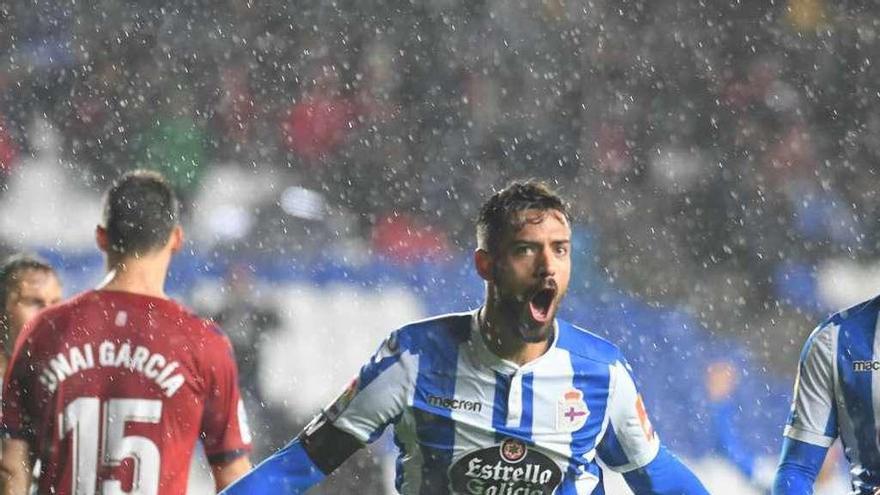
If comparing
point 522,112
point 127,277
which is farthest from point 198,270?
point 127,277

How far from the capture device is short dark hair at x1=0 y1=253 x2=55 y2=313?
199 inches

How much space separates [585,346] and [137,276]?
3.77ft

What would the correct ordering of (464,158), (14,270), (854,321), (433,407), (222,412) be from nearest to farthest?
(433,407), (222,412), (854,321), (14,270), (464,158)

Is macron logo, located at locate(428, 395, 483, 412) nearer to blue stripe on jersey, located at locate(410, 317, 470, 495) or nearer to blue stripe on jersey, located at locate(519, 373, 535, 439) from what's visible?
blue stripe on jersey, located at locate(410, 317, 470, 495)

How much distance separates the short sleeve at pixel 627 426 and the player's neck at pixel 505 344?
205 mm

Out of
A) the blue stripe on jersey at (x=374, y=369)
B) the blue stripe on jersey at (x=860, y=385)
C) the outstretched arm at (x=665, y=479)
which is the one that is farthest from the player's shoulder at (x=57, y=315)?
the blue stripe on jersey at (x=860, y=385)

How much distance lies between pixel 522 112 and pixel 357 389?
5.73m

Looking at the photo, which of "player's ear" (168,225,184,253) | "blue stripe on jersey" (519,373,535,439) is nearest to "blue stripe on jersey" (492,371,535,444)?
"blue stripe on jersey" (519,373,535,439)

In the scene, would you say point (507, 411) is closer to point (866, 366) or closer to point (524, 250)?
point (524, 250)

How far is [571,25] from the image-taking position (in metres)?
9.68

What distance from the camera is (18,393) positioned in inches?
149

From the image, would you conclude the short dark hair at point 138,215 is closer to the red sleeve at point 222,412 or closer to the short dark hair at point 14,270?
the red sleeve at point 222,412

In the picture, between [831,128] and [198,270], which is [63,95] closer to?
[198,270]

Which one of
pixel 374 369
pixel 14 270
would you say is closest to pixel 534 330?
pixel 374 369
